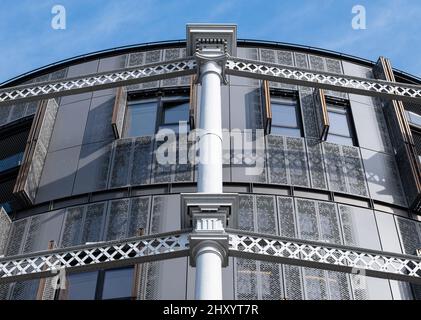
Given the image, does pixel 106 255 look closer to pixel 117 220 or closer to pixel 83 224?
pixel 117 220

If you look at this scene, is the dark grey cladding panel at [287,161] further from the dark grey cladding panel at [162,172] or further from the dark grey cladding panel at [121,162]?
the dark grey cladding panel at [121,162]

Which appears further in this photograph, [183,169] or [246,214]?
[183,169]

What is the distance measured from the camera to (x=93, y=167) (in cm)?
2042

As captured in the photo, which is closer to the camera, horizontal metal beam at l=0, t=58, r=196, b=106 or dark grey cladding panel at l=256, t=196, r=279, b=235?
horizontal metal beam at l=0, t=58, r=196, b=106

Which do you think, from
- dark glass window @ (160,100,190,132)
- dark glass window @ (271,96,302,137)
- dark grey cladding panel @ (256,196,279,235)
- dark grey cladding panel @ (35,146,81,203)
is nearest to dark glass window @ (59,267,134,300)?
dark grey cladding panel @ (35,146,81,203)

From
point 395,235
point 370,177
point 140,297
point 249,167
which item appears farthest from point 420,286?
point 140,297

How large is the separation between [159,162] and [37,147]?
11.5 ft

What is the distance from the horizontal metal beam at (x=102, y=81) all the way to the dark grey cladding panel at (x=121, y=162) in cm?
334

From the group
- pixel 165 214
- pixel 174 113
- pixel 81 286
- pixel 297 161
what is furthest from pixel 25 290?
pixel 297 161

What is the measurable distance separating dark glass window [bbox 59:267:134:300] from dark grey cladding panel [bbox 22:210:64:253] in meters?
1.60

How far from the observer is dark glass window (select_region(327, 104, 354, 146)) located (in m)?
21.4

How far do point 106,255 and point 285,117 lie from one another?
9.68m

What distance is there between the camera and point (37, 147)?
20.9m

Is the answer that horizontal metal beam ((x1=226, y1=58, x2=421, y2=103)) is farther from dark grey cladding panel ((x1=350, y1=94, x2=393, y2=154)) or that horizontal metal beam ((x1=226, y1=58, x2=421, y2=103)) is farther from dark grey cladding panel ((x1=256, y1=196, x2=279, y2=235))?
dark grey cladding panel ((x1=350, y1=94, x2=393, y2=154))
